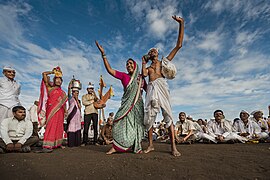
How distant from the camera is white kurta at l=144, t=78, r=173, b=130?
12.3 feet

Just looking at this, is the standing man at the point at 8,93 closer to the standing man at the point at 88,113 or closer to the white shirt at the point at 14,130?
the white shirt at the point at 14,130

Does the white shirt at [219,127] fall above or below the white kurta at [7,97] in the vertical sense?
below

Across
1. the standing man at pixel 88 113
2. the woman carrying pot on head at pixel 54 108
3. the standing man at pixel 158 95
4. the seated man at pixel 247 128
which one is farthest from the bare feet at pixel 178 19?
the seated man at pixel 247 128

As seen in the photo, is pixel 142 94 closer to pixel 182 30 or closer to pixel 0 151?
pixel 182 30

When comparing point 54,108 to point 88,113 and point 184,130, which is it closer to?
point 88,113

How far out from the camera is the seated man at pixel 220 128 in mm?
6380

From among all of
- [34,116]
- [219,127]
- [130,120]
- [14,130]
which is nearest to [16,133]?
[14,130]

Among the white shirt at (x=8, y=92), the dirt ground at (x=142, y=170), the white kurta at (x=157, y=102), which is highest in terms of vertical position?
the white shirt at (x=8, y=92)

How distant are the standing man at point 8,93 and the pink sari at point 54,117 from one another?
3.42 ft

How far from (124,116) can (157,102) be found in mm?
801

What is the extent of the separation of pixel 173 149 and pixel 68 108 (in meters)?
4.11

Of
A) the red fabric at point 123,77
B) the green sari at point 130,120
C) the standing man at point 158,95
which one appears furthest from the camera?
the red fabric at point 123,77

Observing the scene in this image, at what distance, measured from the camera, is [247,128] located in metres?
7.10

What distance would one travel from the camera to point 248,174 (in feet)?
7.22
